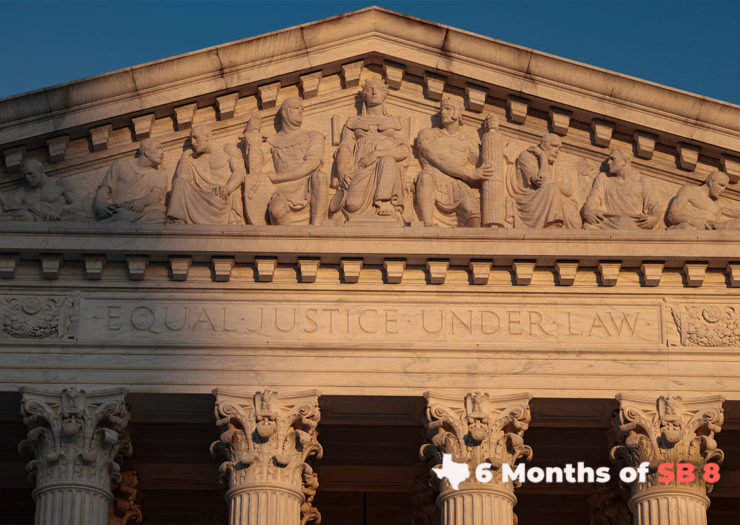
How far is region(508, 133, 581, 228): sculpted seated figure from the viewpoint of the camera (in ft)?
108

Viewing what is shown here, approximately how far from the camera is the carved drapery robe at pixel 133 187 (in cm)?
3275

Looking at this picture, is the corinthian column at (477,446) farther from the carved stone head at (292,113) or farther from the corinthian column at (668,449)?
the carved stone head at (292,113)

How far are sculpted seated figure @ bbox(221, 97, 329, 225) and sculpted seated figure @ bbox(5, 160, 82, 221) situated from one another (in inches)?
114

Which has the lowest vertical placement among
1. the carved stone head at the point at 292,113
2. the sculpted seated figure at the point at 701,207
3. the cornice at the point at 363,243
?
the cornice at the point at 363,243

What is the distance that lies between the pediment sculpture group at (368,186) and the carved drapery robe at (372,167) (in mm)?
19

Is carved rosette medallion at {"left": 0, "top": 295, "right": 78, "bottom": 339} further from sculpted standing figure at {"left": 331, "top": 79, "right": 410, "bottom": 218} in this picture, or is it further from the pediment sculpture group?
sculpted standing figure at {"left": 331, "top": 79, "right": 410, "bottom": 218}

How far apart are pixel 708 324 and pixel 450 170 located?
5489 millimetres

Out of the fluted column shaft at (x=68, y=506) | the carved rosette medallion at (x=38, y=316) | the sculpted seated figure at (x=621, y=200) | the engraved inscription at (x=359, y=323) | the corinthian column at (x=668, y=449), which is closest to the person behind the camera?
the fluted column shaft at (x=68, y=506)

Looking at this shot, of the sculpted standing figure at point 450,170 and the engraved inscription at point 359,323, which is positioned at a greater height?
the sculpted standing figure at point 450,170

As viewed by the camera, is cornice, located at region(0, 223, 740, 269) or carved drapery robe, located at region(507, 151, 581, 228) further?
carved drapery robe, located at region(507, 151, 581, 228)

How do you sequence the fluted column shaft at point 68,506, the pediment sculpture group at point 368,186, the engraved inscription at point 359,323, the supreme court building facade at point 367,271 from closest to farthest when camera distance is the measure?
the fluted column shaft at point 68,506 → the supreme court building facade at point 367,271 → the engraved inscription at point 359,323 → the pediment sculpture group at point 368,186

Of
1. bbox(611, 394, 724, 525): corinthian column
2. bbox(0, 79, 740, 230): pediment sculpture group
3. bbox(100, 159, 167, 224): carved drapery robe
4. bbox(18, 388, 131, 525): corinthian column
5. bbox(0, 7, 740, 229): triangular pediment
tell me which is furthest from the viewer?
bbox(0, 7, 740, 229): triangular pediment

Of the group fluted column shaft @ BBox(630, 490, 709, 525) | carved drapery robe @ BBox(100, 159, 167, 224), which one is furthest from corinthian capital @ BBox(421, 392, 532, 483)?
carved drapery robe @ BBox(100, 159, 167, 224)

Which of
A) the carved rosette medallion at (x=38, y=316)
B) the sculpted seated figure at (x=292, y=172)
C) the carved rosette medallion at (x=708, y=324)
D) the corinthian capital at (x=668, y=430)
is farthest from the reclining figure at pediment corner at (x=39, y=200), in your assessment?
the carved rosette medallion at (x=708, y=324)
